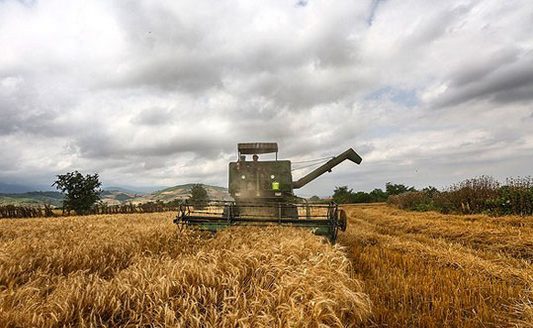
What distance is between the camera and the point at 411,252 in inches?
265

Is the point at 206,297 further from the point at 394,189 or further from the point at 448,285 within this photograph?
the point at 394,189

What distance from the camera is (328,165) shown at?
12.5m

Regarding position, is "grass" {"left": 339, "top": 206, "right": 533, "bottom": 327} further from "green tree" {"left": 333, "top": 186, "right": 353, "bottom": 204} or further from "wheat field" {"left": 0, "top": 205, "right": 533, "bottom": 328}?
"green tree" {"left": 333, "top": 186, "right": 353, "bottom": 204}

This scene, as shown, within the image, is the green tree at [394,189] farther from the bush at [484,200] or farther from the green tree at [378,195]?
the bush at [484,200]

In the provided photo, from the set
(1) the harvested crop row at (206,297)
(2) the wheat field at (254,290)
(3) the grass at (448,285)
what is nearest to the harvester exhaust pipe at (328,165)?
(3) the grass at (448,285)

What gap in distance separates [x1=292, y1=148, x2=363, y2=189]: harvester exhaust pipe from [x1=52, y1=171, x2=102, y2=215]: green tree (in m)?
29.4

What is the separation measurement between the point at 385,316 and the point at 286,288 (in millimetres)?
1360

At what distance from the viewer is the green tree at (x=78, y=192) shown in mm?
29844

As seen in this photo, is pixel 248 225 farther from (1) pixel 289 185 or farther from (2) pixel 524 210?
(2) pixel 524 210

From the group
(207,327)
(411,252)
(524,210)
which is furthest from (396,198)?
(207,327)

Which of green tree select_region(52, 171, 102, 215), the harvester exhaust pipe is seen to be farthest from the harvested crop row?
green tree select_region(52, 171, 102, 215)

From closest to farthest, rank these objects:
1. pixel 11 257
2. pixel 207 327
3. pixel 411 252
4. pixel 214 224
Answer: pixel 207 327 < pixel 11 257 < pixel 411 252 < pixel 214 224

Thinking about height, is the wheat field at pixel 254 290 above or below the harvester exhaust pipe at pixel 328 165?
below

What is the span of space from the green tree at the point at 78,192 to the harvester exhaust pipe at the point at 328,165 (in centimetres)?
2938
